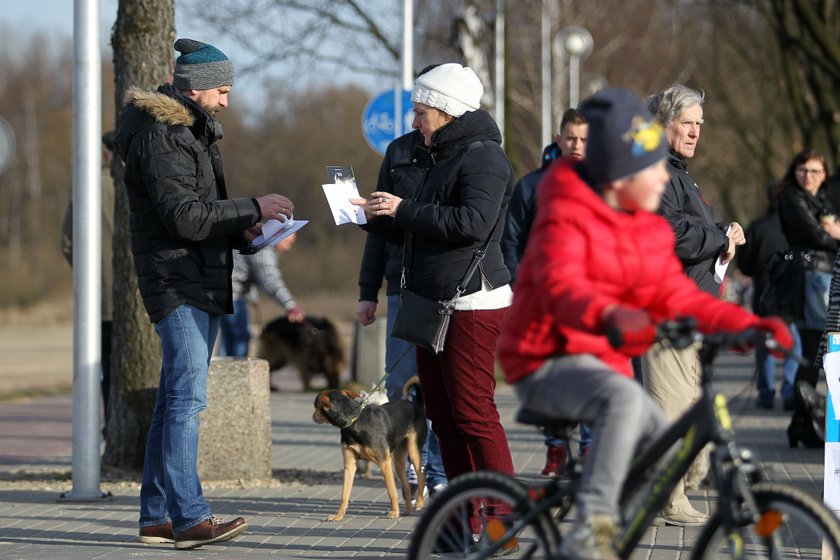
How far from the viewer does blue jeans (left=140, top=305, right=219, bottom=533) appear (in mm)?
6773

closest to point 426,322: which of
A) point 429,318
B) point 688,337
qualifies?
point 429,318

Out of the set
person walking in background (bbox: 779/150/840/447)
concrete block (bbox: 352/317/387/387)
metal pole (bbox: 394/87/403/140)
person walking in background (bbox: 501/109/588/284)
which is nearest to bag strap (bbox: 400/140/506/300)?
person walking in background (bbox: 501/109/588/284)

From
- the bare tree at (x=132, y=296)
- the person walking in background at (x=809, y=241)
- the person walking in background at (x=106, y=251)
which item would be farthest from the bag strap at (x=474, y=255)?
the person walking in background at (x=809, y=241)

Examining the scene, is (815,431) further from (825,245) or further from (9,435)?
(9,435)

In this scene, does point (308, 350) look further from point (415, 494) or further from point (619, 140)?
point (619, 140)

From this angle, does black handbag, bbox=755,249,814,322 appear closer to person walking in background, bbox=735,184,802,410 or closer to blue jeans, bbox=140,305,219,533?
person walking in background, bbox=735,184,802,410

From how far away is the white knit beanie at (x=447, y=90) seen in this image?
256 inches

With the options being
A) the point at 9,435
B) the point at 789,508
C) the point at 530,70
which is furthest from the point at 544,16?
the point at 789,508

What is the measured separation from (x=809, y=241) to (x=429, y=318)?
214 inches

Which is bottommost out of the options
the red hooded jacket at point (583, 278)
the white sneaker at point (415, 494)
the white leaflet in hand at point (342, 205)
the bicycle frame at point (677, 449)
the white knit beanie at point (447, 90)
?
the white sneaker at point (415, 494)

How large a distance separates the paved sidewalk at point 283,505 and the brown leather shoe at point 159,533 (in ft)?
0.17

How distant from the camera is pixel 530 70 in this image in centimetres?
3972

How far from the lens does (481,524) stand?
16.5 ft

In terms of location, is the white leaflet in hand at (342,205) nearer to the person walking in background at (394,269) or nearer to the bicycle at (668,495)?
the person walking in background at (394,269)
